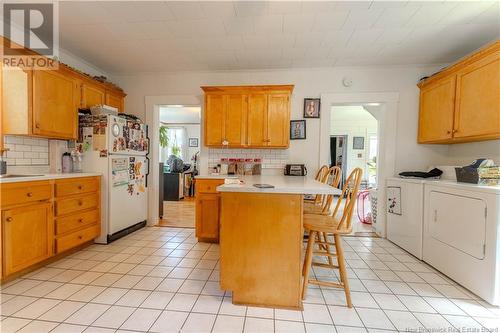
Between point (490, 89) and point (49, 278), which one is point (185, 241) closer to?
point (49, 278)

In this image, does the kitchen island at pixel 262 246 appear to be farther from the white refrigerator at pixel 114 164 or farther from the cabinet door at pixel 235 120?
the white refrigerator at pixel 114 164

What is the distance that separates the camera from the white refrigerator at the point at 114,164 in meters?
2.85

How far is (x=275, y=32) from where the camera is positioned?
2.48 m

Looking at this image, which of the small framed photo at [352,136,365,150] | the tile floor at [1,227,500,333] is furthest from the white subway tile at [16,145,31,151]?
the small framed photo at [352,136,365,150]

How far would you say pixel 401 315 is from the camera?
1.64 meters

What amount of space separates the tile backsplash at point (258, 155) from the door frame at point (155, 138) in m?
0.13

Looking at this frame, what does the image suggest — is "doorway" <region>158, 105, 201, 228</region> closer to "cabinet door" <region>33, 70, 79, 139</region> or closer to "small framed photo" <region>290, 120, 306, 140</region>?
"cabinet door" <region>33, 70, 79, 139</region>

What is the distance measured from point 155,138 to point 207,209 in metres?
1.58

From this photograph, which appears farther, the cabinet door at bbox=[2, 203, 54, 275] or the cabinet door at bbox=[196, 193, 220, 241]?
the cabinet door at bbox=[196, 193, 220, 241]

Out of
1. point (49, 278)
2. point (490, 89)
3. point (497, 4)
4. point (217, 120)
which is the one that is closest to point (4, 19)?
point (217, 120)

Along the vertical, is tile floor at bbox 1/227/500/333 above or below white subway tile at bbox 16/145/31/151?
below

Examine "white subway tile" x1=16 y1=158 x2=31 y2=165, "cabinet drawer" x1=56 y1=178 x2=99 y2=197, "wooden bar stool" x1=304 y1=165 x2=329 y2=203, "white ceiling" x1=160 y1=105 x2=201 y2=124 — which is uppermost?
"white ceiling" x1=160 y1=105 x2=201 y2=124

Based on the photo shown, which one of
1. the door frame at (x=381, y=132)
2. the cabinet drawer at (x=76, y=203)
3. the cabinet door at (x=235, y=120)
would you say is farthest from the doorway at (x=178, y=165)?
the door frame at (x=381, y=132)

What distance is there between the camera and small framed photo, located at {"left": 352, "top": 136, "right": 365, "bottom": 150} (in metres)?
7.09
